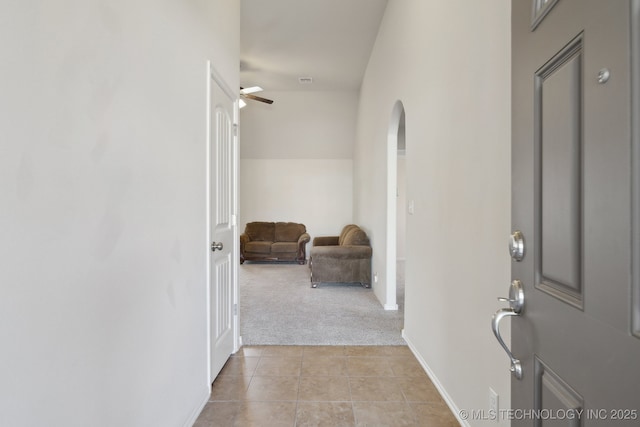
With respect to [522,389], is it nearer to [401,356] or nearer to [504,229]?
[504,229]

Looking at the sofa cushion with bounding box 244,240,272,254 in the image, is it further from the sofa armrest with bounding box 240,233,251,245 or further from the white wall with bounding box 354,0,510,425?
the white wall with bounding box 354,0,510,425

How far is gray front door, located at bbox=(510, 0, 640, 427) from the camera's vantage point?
48cm

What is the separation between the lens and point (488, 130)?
5.10 ft

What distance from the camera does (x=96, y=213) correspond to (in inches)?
42.5

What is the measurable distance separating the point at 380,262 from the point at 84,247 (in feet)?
11.9

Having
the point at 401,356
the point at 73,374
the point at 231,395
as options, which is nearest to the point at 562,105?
the point at 73,374

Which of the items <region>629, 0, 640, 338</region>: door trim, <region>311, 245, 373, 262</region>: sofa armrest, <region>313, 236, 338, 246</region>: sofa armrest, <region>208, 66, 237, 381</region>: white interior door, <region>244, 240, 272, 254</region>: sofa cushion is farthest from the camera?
<region>244, 240, 272, 254</region>: sofa cushion

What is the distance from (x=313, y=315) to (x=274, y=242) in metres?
4.10

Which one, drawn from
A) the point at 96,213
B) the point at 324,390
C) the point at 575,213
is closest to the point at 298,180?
the point at 324,390

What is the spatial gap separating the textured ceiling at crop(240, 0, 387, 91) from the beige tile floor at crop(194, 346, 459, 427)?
366 cm

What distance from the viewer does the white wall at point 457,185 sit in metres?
1.47

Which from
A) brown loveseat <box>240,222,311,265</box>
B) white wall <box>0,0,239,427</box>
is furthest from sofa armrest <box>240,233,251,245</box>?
white wall <box>0,0,239,427</box>

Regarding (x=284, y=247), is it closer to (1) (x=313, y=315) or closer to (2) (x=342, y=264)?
(2) (x=342, y=264)

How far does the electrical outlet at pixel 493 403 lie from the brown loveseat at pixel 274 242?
5.95 m
